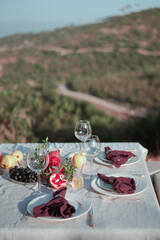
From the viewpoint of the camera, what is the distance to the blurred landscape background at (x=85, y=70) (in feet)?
35.5

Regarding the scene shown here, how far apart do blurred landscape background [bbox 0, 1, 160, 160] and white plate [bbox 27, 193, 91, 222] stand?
8294 mm

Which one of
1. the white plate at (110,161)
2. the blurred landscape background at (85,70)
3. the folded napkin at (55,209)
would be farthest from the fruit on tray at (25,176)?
the blurred landscape background at (85,70)

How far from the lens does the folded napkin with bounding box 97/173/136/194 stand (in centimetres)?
107

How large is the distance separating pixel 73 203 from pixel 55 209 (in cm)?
10

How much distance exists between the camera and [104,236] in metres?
0.86

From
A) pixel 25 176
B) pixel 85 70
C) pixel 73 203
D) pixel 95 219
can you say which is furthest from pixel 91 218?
pixel 85 70

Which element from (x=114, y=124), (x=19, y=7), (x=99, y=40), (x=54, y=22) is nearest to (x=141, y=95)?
(x=114, y=124)

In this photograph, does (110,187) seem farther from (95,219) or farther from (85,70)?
(85,70)

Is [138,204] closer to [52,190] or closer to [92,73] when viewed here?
[52,190]

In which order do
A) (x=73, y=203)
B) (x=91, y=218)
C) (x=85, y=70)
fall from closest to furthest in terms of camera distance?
(x=91, y=218)
(x=73, y=203)
(x=85, y=70)

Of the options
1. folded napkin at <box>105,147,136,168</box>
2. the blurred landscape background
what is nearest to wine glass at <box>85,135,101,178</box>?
folded napkin at <box>105,147,136,168</box>

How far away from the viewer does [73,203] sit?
3.31ft

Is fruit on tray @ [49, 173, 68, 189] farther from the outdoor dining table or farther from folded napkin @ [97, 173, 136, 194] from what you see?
folded napkin @ [97, 173, 136, 194]

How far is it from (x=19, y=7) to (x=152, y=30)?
6.43m
